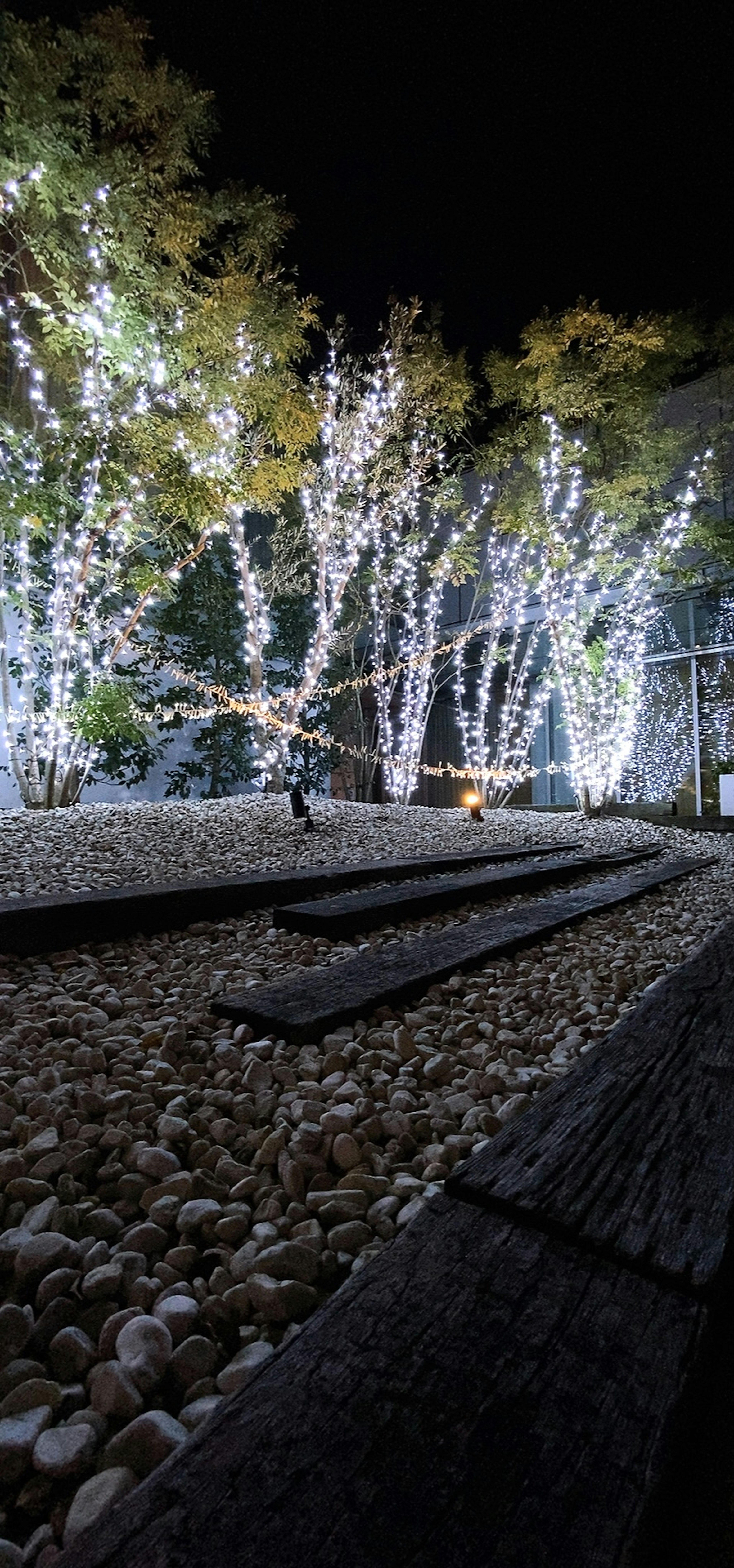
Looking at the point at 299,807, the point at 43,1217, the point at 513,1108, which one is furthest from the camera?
the point at 299,807

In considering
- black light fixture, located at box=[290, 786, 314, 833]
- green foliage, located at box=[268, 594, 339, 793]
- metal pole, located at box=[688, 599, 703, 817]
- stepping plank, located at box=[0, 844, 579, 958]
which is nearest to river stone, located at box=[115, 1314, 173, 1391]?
stepping plank, located at box=[0, 844, 579, 958]

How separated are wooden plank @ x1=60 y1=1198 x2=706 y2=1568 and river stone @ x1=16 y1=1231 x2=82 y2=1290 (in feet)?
1.07

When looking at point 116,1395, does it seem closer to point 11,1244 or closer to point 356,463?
point 11,1244

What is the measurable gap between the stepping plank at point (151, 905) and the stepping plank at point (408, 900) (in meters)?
0.08

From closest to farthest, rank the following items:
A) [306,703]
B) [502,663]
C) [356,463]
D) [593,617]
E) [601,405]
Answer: [356,463], [601,405], [593,617], [306,703], [502,663]

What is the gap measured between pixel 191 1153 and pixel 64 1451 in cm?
39

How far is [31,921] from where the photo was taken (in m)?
1.71

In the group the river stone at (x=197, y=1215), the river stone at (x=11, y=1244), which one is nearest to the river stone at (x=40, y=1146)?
the river stone at (x=11, y=1244)

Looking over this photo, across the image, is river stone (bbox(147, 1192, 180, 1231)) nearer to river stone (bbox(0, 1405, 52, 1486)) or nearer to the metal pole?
river stone (bbox(0, 1405, 52, 1486))

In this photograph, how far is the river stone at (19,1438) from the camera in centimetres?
54

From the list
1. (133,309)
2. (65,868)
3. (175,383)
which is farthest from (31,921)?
(175,383)

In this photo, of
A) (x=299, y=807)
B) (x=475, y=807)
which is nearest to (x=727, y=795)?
(x=475, y=807)

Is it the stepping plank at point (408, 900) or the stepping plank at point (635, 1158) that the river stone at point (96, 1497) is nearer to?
the stepping plank at point (635, 1158)

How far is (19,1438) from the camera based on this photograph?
563 millimetres
